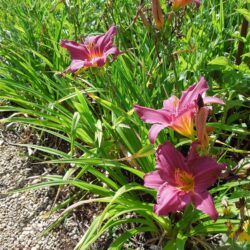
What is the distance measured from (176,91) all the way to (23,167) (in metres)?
0.96

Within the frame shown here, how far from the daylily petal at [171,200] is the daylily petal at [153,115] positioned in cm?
17

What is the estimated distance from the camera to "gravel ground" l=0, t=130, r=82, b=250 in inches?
68.1

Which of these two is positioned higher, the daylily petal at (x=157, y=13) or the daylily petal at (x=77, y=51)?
the daylily petal at (x=157, y=13)

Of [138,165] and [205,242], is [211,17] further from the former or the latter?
[205,242]

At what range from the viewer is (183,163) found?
1023 mm

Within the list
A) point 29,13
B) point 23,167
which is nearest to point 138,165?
point 23,167

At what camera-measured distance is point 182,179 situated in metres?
1.03

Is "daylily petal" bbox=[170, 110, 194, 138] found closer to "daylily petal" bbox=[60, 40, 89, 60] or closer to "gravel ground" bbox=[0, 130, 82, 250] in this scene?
"daylily petal" bbox=[60, 40, 89, 60]

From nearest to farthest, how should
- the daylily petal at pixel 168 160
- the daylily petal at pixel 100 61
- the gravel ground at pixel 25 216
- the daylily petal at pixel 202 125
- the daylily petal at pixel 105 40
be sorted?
the daylily petal at pixel 202 125
the daylily petal at pixel 168 160
the daylily petal at pixel 100 61
the daylily petal at pixel 105 40
the gravel ground at pixel 25 216

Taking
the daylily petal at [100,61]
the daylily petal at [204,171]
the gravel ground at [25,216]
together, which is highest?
the daylily petal at [100,61]

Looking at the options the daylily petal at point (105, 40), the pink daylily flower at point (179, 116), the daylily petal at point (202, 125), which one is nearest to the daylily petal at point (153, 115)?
the pink daylily flower at point (179, 116)

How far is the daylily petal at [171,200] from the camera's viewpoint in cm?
97

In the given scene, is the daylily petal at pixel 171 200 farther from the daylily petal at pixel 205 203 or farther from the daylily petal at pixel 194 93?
the daylily petal at pixel 194 93

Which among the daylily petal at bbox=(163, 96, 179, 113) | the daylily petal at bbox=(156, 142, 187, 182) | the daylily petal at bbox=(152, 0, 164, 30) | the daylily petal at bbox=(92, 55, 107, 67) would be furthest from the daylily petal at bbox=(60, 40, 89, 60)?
the daylily petal at bbox=(156, 142, 187, 182)
